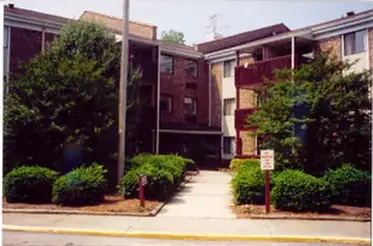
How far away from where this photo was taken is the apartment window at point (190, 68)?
19938 millimetres

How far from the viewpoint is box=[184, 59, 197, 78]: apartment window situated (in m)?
19.9

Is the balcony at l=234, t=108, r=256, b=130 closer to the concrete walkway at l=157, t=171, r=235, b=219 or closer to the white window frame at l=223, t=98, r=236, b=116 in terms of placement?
the white window frame at l=223, t=98, r=236, b=116

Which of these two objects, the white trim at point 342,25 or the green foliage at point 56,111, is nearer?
the green foliage at point 56,111

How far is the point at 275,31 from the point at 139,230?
17998mm

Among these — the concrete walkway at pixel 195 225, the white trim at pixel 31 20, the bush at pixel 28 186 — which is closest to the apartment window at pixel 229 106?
the white trim at pixel 31 20

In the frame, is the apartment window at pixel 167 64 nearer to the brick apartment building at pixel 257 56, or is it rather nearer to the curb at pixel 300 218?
the brick apartment building at pixel 257 56

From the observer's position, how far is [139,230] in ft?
20.9

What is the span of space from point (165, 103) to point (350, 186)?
1216 cm

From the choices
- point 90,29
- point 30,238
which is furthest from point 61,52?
point 30,238

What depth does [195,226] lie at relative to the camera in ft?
22.0

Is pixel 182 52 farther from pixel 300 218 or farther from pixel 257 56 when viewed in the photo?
pixel 300 218

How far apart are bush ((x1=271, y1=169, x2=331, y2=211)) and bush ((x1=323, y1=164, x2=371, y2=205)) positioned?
43cm

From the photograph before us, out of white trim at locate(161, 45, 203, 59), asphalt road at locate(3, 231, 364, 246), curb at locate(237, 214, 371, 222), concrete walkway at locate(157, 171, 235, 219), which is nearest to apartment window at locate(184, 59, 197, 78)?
white trim at locate(161, 45, 203, 59)

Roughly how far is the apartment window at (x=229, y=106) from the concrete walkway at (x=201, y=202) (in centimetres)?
693
